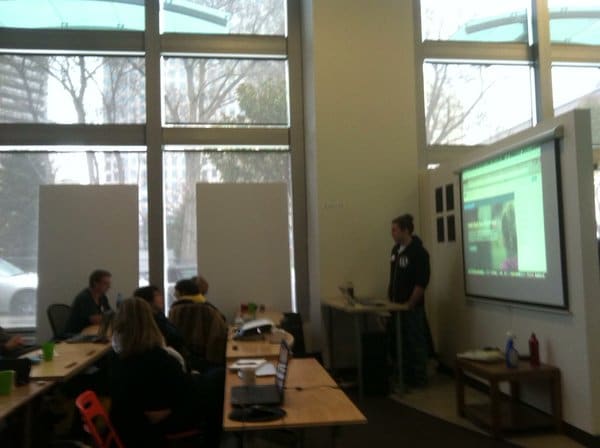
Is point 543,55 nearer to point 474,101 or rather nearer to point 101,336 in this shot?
point 474,101

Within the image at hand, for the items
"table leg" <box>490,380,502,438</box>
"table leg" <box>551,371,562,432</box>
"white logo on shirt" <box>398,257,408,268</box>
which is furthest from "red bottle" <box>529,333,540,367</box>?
"white logo on shirt" <box>398,257,408,268</box>

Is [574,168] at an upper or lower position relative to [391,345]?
upper

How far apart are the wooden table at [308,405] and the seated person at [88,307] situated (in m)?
2.69

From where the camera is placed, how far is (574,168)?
3.73 metres

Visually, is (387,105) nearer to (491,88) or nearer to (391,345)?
(491,88)

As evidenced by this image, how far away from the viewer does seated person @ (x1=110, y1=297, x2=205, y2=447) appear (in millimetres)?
2773

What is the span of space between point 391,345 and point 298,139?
279 cm

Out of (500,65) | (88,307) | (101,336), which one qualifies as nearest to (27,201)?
(88,307)

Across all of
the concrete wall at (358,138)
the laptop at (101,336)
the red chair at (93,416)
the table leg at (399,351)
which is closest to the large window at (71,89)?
the concrete wall at (358,138)

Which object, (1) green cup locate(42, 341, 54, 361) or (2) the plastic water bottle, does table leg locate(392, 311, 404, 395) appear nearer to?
(2) the plastic water bottle

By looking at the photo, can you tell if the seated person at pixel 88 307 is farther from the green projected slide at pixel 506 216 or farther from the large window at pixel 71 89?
the green projected slide at pixel 506 216

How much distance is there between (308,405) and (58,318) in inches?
152

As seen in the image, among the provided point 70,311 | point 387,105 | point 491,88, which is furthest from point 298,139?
point 70,311

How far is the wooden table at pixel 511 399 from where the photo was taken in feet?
12.6
